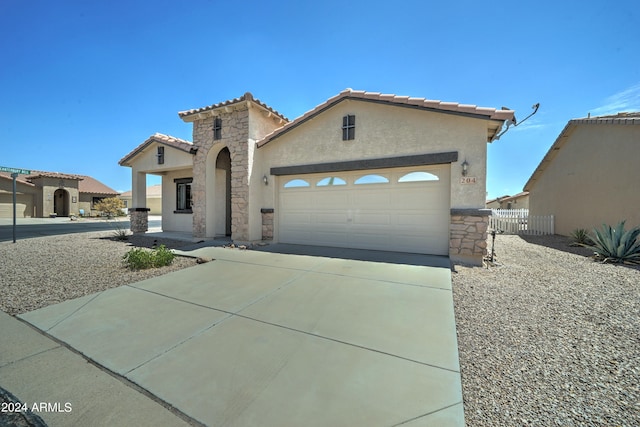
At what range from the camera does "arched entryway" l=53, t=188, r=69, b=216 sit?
2964 centimetres

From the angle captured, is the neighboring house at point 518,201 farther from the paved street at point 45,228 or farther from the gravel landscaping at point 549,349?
the paved street at point 45,228

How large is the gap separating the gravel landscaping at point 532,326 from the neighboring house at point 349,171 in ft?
6.76

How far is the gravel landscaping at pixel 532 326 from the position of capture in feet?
6.88

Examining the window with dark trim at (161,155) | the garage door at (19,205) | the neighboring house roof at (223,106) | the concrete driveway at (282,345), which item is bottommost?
the concrete driveway at (282,345)

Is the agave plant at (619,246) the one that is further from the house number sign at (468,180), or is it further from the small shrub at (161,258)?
the small shrub at (161,258)

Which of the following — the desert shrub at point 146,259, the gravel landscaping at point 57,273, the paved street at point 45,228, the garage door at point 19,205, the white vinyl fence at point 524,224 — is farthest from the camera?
the garage door at point 19,205

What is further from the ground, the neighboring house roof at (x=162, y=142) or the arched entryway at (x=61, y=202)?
the neighboring house roof at (x=162, y=142)

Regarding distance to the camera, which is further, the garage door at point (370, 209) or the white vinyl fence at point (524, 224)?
the white vinyl fence at point (524, 224)

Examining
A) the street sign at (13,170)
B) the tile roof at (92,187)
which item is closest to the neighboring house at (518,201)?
the street sign at (13,170)

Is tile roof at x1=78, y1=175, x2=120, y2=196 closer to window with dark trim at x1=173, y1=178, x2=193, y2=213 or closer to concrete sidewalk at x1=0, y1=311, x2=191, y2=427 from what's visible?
window with dark trim at x1=173, y1=178, x2=193, y2=213

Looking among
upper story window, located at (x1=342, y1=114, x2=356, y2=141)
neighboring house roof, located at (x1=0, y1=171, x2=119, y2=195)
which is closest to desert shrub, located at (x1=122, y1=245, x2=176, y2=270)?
upper story window, located at (x1=342, y1=114, x2=356, y2=141)

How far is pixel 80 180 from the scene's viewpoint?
100ft

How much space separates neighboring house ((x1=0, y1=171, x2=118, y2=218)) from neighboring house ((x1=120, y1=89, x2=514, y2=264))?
1039 inches

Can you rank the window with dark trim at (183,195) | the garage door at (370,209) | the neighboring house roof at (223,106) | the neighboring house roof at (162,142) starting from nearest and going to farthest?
the garage door at (370,209) → the neighboring house roof at (223,106) → the neighboring house roof at (162,142) → the window with dark trim at (183,195)
